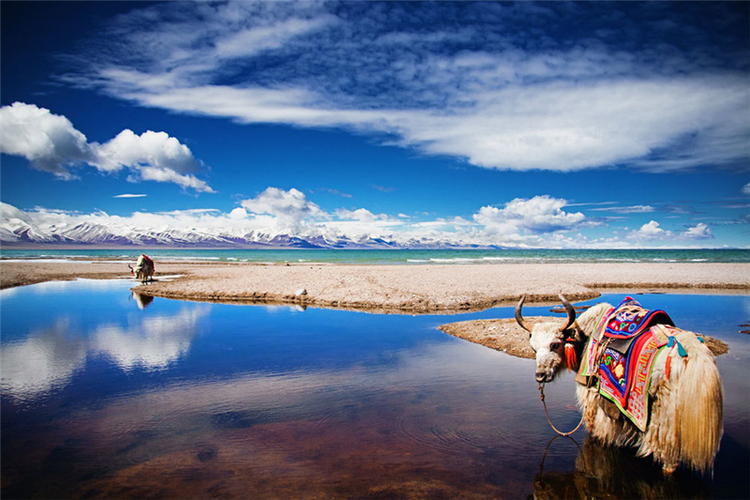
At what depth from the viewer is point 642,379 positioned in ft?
14.6

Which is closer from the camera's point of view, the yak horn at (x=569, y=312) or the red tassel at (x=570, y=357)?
the yak horn at (x=569, y=312)

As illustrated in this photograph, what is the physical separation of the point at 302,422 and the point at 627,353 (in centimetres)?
465

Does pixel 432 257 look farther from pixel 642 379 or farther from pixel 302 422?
pixel 642 379

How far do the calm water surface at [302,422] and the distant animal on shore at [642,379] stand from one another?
52cm

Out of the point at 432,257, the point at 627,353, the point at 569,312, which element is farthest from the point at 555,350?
the point at 432,257

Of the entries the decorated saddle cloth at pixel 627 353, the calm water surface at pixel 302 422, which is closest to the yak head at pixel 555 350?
the decorated saddle cloth at pixel 627 353

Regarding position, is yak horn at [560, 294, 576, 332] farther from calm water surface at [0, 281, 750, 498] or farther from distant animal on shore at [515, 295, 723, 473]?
calm water surface at [0, 281, 750, 498]

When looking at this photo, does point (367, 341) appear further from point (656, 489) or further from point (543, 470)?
point (656, 489)

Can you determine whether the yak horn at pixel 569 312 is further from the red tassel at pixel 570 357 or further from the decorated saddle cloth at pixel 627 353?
the decorated saddle cloth at pixel 627 353

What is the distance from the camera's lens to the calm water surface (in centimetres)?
443

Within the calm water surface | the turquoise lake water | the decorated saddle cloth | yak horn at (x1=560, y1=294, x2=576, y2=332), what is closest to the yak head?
yak horn at (x1=560, y1=294, x2=576, y2=332)

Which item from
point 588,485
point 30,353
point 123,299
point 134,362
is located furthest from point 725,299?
point 123,299

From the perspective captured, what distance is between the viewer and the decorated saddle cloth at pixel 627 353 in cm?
446

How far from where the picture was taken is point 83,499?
4.09 meters
